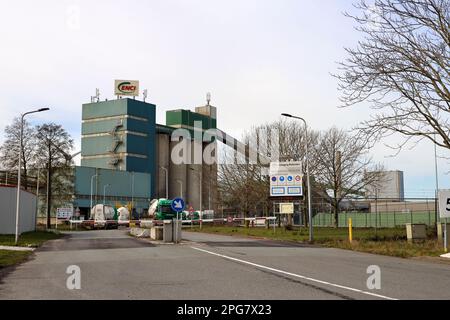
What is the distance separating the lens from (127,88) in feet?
367

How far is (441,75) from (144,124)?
90889 mm

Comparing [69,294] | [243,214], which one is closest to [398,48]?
[69,294]

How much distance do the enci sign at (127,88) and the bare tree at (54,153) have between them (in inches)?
2316

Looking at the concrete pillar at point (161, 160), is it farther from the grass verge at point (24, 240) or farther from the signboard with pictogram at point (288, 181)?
the grass verge at point (24, 240)

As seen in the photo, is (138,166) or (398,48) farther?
(138,166)

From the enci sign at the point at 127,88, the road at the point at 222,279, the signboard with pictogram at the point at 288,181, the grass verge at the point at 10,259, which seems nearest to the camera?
the road at the point at 222,279

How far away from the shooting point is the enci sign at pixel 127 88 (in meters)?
111

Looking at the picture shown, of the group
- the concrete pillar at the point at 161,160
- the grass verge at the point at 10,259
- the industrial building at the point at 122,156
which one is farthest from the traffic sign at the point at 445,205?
the concrete pillar at the point at 161,160

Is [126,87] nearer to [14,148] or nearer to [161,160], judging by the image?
[161,160]

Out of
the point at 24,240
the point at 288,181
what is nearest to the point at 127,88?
the point at 288,181

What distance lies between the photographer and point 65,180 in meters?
56.0

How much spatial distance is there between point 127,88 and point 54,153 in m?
61.0

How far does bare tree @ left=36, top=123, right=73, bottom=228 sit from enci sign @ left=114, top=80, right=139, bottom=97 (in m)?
58.8
